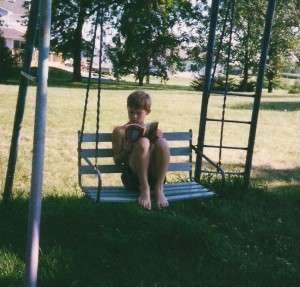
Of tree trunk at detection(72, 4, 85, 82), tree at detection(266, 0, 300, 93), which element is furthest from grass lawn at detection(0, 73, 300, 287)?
tree at detection(266, 0, 300, 93)

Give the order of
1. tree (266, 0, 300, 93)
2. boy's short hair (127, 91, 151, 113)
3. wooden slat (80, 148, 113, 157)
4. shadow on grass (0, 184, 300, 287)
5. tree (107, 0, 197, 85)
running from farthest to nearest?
tree (266, 0, 300, 93)
tree (107, 0, 197, 85)
wooden slat (80, 148, 113, 157)
boy's short hair (127, 91, 151, 113)
shadow on grass (0, 184, 300, 287)

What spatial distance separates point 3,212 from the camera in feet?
15.3

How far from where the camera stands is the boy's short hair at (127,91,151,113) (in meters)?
4.32

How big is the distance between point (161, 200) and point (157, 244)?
363mm

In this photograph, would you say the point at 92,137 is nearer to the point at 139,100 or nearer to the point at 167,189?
the point at 139,100

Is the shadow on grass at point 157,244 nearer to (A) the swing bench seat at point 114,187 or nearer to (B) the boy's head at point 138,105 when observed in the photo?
(A) the swing bench seat at point 114,187

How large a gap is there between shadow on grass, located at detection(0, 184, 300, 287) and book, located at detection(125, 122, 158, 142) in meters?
A: 0.74

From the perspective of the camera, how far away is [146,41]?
37281 millimetres

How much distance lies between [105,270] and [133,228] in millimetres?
780

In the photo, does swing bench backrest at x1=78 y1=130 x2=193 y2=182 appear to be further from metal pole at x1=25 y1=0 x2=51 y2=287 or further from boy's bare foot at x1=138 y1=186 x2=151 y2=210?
metal pole at x1=25 y1=0 x2=51 y2=287

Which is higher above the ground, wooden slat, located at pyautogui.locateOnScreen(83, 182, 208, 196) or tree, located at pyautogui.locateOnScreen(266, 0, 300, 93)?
tree, located at pyautogui.locateOnScreen(266, 0, 300, 93)

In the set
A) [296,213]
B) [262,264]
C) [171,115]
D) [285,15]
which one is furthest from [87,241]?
[285,15]

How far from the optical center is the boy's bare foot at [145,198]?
4.01 metres

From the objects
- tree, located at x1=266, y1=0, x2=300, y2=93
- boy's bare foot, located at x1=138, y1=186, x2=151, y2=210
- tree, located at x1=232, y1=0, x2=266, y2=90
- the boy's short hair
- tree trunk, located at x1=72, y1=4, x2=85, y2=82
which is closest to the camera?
boy's bare foot, located at x1=138, y1=186, x2=151, y2=210
